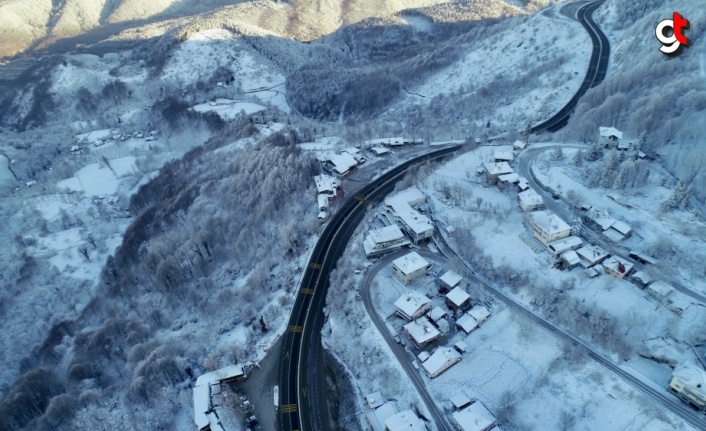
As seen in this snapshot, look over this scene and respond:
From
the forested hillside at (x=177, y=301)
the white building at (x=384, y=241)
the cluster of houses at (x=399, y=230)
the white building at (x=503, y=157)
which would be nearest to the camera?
the forested hillside at (x=177, y=301)

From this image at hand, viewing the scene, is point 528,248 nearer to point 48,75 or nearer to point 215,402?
point 215,402

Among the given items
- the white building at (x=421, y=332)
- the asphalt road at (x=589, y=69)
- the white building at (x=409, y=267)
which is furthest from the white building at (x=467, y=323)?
the asphalt road at (x=589, y=69)

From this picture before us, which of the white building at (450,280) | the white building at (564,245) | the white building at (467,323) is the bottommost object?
the white building at (467,323)

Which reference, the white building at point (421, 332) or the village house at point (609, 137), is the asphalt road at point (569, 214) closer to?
the village house at point (609, 137)

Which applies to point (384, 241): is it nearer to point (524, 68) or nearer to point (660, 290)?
point (660, 290)

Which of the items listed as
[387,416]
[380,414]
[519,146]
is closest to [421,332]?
[387,416]

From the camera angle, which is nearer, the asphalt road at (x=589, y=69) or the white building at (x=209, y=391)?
the white building at (x=209, y=391)
